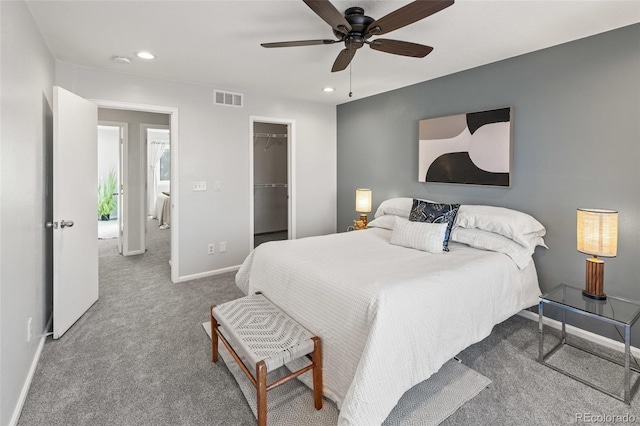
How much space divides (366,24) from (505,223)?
188 centimetres

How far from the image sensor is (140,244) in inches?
208

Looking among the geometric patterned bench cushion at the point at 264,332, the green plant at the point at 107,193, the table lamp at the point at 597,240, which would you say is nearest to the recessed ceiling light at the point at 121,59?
the geometric patterned bench cushion at the point at 264,332

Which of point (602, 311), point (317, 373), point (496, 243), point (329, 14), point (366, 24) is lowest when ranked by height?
point (317, 373)

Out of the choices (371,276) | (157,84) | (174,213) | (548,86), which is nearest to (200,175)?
(174,213)

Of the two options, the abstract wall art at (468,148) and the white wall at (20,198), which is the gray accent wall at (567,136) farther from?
the white wall at (20,198)

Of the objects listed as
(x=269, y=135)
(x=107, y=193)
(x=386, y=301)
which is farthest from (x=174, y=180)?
(x=107, y=193)

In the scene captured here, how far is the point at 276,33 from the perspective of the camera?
2488 mm

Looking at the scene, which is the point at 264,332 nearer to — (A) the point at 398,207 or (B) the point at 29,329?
(B) the point at 29,329

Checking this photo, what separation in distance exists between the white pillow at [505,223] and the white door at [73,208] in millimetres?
3333

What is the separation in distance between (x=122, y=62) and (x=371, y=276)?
3.05 meters

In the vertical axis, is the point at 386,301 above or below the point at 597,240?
below

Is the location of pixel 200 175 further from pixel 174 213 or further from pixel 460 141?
pixel 460 141

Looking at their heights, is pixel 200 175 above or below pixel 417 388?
above

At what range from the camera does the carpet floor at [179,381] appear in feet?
5.83
